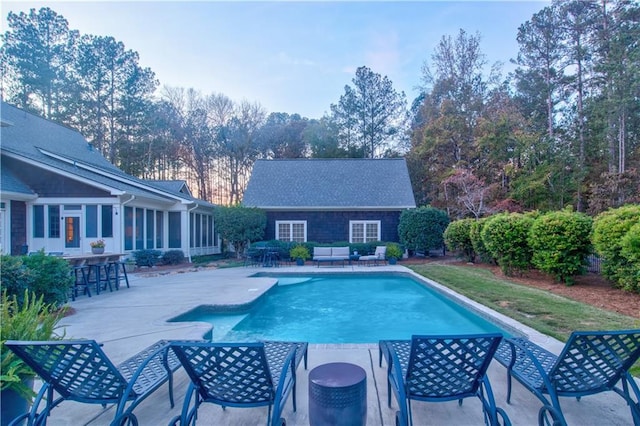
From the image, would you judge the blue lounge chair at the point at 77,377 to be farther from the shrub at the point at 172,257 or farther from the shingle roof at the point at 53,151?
the shrub at the point at 172,257

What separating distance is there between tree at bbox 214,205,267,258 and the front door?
5256 millimetres

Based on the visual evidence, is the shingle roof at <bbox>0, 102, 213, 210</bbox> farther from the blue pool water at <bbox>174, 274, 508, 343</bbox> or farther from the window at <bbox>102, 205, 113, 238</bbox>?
the blue pool water at <bbox>174, 274, 508, 343</bbox>

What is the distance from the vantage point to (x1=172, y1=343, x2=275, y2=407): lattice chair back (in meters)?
2.17

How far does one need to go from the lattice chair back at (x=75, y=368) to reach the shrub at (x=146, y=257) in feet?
38.6

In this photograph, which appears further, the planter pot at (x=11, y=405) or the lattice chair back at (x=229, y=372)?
the planter pot at (x=11, y=405)

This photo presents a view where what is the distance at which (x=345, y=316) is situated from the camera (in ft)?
25.3

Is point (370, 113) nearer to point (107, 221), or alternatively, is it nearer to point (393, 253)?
point (393, 253)

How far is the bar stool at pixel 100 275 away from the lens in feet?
27.1

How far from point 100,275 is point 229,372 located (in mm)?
8148

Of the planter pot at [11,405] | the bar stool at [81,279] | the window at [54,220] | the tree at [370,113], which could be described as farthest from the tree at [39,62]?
the planter pot at [11,405]

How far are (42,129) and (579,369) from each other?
65.0 ft

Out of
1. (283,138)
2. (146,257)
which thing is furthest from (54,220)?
(283,138)

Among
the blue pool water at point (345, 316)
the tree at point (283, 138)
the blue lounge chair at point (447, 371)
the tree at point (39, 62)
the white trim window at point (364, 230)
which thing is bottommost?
the blue pool water at point (345, 316)

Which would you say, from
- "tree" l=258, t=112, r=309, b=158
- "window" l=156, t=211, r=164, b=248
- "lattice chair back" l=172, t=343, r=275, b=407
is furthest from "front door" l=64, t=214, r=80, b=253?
"tree" l=258, t=112, r=309, b=158
